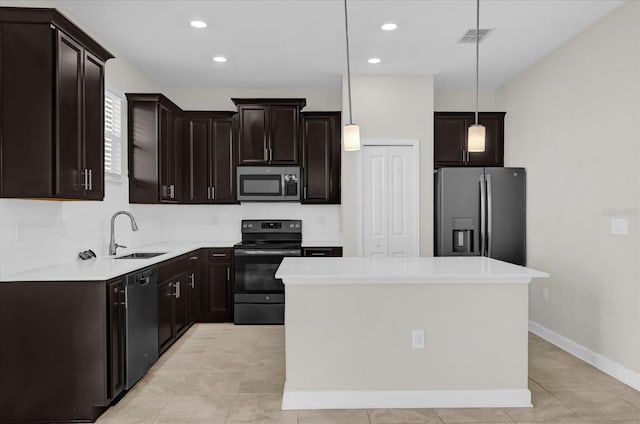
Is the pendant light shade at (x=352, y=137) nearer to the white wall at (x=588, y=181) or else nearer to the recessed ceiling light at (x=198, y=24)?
the recessed ceiling light at (x=198, y=24)

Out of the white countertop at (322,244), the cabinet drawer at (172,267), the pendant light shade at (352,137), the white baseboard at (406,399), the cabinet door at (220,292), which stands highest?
the pendant light shade at (352,137)

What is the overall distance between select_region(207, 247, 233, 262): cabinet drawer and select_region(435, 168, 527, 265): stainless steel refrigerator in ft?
7.62

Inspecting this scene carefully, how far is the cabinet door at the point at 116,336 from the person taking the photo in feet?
9.36

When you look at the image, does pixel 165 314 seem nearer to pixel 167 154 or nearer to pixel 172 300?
pixel 172 300

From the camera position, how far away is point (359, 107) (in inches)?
201

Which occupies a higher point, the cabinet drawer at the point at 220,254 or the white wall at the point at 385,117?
the white wall at the point at 385,117

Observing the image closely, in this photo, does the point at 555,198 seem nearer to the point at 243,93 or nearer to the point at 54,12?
the point at 243,93

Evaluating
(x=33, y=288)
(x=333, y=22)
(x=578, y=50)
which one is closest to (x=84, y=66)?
(x=33, y=288)

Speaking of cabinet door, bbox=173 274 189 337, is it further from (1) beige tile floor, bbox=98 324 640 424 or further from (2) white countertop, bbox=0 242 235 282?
(2) white countertop, bbox=0 242 235 282

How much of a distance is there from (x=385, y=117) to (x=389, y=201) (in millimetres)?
928

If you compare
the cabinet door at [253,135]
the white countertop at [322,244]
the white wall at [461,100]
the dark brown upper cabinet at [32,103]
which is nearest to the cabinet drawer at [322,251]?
the white countertop at [322,244]

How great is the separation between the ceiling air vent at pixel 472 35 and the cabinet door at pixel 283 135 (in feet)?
6.64

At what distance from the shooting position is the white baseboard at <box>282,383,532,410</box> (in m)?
2.98

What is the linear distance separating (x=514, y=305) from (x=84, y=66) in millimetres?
3240
